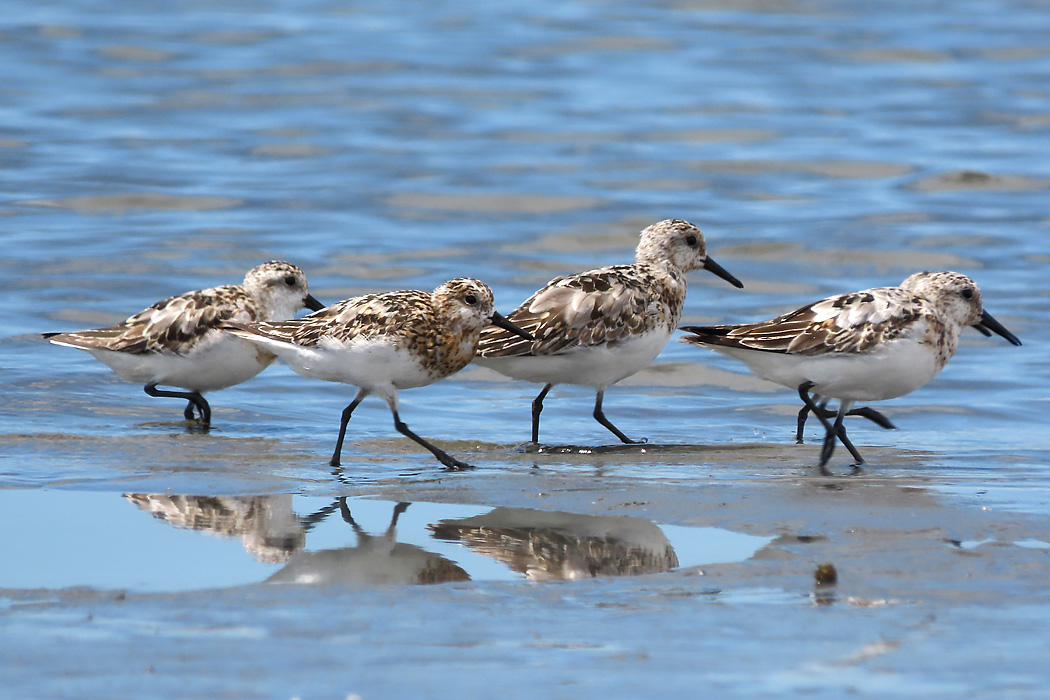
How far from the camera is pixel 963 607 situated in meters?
5.99

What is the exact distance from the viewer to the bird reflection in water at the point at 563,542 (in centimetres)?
674

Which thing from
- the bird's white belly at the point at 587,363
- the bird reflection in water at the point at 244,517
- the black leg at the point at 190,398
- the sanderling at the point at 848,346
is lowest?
the black leg at the point at 190,398

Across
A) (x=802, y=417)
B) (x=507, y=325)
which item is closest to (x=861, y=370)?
(x=802, y=417)

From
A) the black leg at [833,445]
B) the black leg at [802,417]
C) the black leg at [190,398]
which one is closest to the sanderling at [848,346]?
the black leg at [833,445]

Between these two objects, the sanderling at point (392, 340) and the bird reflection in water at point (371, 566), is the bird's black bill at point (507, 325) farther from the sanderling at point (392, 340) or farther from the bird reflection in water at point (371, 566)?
the bird reflection in water at point (371, 566)

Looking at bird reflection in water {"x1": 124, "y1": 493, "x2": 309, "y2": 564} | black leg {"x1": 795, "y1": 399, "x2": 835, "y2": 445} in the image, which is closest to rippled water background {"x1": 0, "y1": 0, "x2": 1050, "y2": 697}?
bird reflection in water {"x1": 124, "y1": 493, "x2": 309, "y2": 564}

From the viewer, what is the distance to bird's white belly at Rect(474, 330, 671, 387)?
34.4 feet

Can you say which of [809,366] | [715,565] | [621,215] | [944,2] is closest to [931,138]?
[621,215]

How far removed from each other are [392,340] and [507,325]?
3.24 ft

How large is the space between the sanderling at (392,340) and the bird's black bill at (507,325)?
1cm

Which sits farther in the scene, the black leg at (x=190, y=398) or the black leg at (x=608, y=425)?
the black leg at (x=190, y=398)

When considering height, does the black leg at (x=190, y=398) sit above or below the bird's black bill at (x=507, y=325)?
below

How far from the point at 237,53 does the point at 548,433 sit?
1955cm

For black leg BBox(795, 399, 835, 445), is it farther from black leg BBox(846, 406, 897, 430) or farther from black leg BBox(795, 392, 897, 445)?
black leg BBox(846, 406, 897, 430)
